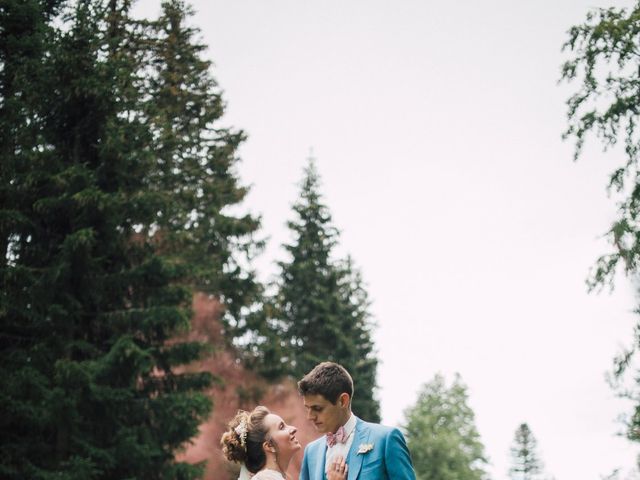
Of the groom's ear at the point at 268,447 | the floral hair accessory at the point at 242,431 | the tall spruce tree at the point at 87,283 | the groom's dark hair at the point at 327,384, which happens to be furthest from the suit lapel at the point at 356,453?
the tall spruce tree at the point at 87,283

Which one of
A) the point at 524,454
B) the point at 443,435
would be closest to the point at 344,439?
the point at 443,435

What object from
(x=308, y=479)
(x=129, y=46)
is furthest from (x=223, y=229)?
(x=308, y=479)

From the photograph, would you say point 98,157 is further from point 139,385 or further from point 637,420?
point 637,420

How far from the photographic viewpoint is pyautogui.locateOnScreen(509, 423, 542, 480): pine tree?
85.1 m

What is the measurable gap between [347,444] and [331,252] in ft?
106

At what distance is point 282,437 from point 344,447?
2.18 ft

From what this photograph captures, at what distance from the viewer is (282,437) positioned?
16.9ft

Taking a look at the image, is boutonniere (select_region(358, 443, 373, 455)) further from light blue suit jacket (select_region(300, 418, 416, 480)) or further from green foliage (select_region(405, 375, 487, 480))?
green foliage (select_region(405, 375, 487, 480))

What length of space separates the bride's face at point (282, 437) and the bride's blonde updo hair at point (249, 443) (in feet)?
0.16

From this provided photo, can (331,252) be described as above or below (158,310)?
above

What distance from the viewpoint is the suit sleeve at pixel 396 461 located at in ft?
14.4

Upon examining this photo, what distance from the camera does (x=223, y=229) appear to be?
2353 cm

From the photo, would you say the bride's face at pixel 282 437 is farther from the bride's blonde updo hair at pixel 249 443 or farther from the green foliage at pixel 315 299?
the green foliage at pixel 315 299

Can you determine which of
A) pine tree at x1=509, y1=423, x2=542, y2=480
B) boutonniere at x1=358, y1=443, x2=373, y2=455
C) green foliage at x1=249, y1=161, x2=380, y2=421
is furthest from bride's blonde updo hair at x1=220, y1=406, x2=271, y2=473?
pine tree at x1=509, y1=423, x2=542, y2=480
